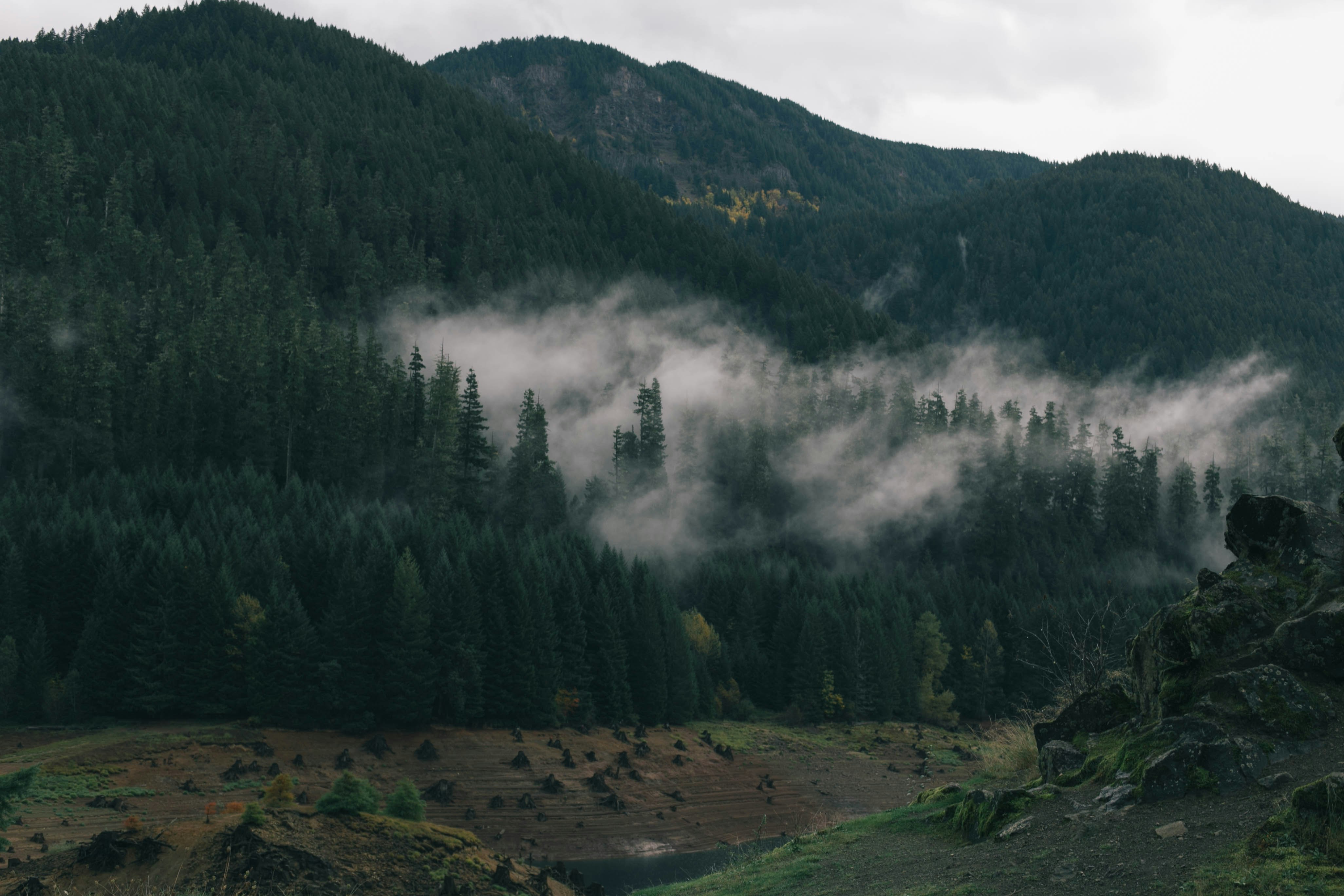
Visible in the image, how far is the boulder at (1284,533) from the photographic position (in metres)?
23.9

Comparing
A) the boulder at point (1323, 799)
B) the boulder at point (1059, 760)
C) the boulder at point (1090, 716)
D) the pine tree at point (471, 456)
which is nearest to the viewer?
the boulder at point (1323, 799)

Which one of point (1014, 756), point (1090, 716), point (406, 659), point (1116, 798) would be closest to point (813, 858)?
point (1014, 756)

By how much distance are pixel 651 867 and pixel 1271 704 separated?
57.6m

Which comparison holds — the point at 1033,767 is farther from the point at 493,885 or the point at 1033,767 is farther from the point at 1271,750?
the point at 493,885

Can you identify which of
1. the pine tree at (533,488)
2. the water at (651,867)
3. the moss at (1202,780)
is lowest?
the water at (651,867)

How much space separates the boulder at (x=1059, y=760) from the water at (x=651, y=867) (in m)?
38.9

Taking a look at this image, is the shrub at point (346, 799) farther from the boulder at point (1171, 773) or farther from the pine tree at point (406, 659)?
the pine tree at point (406, 659)

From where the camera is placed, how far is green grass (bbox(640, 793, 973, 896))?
23.9 metres

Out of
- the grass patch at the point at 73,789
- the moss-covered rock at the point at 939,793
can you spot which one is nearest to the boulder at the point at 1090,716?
the moss-covered rock at the point at 939,793

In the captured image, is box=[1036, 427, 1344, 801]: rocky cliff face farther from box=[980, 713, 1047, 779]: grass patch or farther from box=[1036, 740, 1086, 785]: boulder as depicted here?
box=[980, 713, 1047, 779]: grass patch

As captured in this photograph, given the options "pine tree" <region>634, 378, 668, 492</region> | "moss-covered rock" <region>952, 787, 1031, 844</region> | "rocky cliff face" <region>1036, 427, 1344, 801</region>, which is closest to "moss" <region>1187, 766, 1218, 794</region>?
"rocky cliff face" <region>1036, 427, 1344, 801</region>

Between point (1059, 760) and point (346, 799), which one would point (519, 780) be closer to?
point (346, 799)

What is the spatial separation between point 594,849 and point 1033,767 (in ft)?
168

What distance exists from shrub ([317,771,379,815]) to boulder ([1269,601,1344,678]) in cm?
2690
